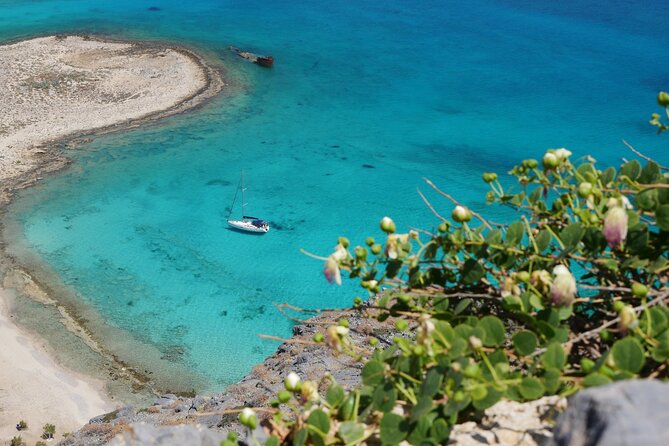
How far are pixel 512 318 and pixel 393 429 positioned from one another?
2.57 ft

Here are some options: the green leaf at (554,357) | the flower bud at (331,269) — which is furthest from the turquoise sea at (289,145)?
the green leaf at (554,357)

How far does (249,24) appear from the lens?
121 ft

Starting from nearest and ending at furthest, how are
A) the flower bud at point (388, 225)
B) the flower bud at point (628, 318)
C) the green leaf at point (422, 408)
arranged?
the flower bud at point (628, 318) → the green leaf at point (422, 408) → the flower bud at point (388, 225)

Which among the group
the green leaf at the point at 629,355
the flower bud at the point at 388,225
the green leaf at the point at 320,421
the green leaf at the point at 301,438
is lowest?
the green leaf at the point at 301,438

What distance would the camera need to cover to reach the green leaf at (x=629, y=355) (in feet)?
6.98

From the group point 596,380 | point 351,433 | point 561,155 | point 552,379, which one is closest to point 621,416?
point 596,380

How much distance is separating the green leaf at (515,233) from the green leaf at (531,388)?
75 cm

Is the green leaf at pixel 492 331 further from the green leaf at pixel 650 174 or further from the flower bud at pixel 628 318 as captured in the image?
the green leaf at pixel 650 174

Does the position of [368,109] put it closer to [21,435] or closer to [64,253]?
[64,253]

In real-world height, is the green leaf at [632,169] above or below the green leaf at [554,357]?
above

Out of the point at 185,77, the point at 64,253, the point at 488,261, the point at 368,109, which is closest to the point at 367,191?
the point at 368,109

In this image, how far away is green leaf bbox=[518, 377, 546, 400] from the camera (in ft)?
7.44

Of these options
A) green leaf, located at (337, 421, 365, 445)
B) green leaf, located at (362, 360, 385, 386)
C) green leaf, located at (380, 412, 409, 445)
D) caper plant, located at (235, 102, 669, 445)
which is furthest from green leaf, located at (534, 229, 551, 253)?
green leaf, located at (337, 421, 365, 445)

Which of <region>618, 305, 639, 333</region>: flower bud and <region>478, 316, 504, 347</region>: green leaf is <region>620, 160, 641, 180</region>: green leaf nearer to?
<region>618, 305, 639, 333</region>: flower bud
